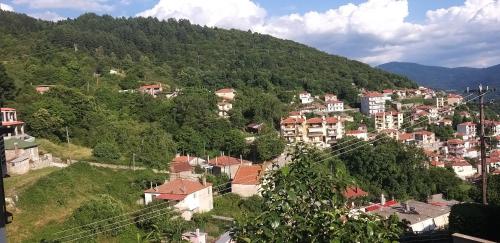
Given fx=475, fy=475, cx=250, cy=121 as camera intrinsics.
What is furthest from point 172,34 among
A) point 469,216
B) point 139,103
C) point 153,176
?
point 469,216

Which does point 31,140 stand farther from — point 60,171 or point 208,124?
point 208,124

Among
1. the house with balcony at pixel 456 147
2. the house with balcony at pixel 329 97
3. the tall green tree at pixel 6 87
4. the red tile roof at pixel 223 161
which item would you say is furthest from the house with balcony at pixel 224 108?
the house with balcony at pixel 456 147

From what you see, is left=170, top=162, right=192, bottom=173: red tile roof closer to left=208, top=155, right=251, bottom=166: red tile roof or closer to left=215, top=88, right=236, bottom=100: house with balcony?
left=208, top=155, right=251, bottom=166: red tile roof

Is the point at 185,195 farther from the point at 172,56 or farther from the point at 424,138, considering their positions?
the point at 172,56

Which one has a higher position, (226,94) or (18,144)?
(226,94)

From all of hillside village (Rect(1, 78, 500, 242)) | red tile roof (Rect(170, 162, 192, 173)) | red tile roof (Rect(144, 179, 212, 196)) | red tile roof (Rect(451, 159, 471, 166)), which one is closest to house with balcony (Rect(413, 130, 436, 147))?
hillside village (Rect(1, 78, 500, 242))

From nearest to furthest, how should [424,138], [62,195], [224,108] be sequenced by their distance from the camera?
[62,195], [224,108], [424,138]

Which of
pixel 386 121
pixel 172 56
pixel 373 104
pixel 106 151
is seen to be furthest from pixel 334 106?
pixel 106 151
